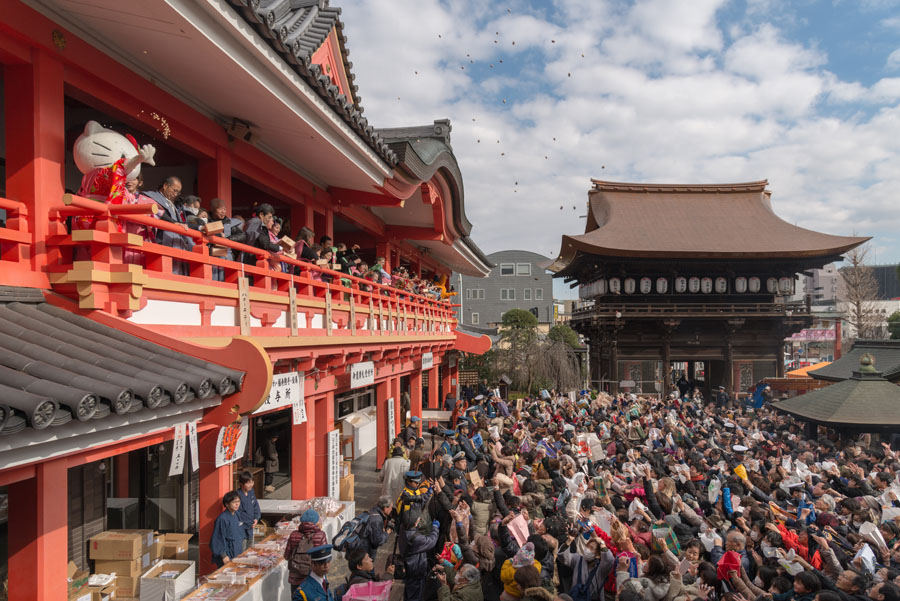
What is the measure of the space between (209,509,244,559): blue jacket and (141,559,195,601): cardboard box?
470mm

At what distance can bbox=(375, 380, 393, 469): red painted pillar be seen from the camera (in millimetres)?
12250

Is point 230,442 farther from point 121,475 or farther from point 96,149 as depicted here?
point 121,475

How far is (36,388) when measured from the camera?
2.78 metres

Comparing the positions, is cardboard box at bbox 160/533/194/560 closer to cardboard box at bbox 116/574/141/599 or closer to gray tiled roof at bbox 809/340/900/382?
cardboard box at bbox 116/574/141/599

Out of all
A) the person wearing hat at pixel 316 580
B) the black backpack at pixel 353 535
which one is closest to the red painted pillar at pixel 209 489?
the black backpack at pixel 353 535

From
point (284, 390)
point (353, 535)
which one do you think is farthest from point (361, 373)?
point (353, 535)

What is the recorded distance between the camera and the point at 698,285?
27.0 meters

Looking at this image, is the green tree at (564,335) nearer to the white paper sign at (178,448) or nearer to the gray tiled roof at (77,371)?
the white paper sign at (178,448)

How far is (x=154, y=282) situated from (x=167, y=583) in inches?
151

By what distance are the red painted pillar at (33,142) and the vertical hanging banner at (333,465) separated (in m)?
Answer: 5.58

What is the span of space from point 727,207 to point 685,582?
30003 mm

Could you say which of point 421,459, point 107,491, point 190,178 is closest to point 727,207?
point 421,459

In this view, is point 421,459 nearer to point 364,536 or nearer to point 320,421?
point 320,421

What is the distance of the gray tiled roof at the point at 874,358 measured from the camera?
1453cm
